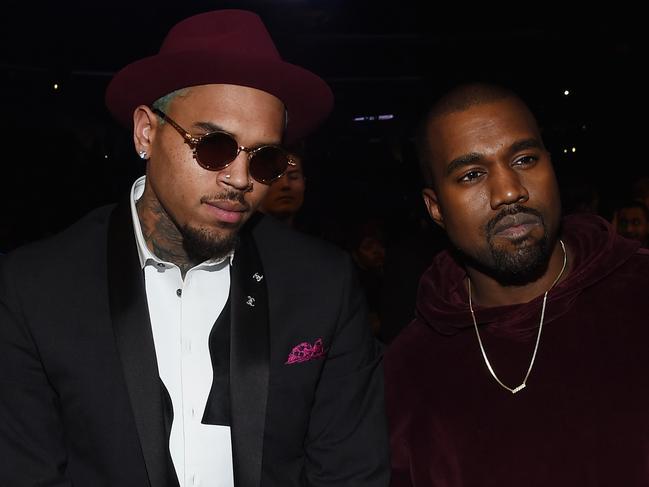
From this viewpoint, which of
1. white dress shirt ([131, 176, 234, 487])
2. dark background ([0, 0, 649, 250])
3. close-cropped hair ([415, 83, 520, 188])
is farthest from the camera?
dark background ([0, 0, 649, 250])

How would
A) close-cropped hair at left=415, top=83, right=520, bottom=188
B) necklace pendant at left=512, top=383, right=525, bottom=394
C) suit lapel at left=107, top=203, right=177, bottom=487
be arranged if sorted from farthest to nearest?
close-cropped hair at left=415, top=83, right=520, bottom=188 < necklace pendant at left=512, top=383, right=525, bottom=394 < suit lapel at left=107, top=203, right=177, bottom=487

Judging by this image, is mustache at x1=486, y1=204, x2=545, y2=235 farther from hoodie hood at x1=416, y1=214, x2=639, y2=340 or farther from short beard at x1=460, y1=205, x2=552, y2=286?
hoodie hood at x1=416, y1=214, x2=639, y2=340

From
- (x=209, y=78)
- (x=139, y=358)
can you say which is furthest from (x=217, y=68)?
(x=139, y=358)

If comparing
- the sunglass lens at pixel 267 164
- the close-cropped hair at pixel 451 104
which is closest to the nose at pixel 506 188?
the close-cropped hair at pixel 451 104

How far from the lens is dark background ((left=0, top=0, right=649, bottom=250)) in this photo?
8.25 m

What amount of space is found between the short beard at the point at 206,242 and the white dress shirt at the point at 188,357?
0.09 metres

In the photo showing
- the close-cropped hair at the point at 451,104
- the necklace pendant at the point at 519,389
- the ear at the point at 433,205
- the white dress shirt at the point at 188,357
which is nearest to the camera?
the white dress shirt at the point at 188,357

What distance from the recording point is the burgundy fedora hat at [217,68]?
202cm

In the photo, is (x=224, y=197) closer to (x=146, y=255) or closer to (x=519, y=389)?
(x=146, y=255)

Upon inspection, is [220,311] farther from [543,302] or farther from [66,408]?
[543,302]

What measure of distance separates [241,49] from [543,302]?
1.28m

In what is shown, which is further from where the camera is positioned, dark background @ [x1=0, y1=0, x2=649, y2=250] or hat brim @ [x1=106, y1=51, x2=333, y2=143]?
dark background @ [x1=0, y1=0, x2=649, y2=250]

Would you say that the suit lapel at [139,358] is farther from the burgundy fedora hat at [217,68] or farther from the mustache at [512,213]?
the mustache at [512,213]

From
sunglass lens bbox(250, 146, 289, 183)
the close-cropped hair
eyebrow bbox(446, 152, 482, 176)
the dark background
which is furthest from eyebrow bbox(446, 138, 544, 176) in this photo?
the dark background
